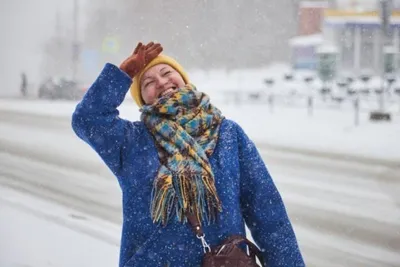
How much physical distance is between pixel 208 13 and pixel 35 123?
24.0 metres

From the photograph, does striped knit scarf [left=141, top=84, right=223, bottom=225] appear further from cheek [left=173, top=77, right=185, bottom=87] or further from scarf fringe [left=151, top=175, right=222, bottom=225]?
cheek [left=173, top=77, right=185, bottom=87]

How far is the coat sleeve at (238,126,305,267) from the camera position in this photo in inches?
76.2

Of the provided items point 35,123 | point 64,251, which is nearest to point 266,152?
point 64,251

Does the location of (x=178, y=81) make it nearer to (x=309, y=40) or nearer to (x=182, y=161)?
(x=182, y=161)

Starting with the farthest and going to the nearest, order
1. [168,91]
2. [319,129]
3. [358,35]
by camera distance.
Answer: [358,35]
[319,129]
[168,91]

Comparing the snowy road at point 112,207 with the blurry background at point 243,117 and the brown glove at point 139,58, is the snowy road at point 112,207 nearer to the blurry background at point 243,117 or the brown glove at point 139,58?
the blurry background at point 243,117

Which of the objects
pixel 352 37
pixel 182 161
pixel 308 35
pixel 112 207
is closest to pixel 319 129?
pixel 112 207

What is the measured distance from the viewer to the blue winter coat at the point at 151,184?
1846 millimetres

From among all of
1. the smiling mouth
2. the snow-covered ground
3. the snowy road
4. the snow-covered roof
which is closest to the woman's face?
the smiling mouth

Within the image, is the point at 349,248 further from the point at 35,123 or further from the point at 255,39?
the point at 255,39

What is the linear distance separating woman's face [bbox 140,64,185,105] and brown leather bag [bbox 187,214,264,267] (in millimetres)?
443

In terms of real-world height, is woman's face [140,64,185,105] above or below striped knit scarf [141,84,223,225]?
above

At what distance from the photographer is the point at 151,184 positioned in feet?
6.06

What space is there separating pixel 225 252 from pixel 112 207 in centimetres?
527
